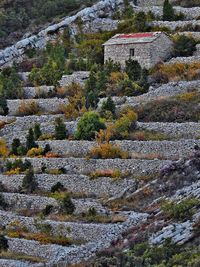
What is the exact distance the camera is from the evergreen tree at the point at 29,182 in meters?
44.5

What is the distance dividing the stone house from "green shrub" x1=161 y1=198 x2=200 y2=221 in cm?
2150

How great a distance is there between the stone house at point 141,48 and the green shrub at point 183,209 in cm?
2150

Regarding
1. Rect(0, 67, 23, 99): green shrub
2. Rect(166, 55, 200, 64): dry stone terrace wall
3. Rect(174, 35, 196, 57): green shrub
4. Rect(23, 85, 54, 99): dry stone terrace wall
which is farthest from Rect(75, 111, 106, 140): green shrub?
Rect(174, 35, 196, 57): green shrub

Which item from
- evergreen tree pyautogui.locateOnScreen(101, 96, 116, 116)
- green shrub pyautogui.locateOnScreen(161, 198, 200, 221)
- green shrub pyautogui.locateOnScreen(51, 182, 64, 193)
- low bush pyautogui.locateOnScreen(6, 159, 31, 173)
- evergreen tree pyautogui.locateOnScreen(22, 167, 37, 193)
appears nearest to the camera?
green shrub pyautogui.locateOnScreen(161, 198, 200, 221)

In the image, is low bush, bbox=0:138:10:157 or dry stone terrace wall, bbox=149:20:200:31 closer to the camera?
low bush, bbox=0:138:10:157

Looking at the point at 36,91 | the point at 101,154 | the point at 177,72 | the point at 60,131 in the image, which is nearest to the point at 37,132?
the point at 60,131

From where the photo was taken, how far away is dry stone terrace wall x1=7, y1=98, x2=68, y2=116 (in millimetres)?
54156

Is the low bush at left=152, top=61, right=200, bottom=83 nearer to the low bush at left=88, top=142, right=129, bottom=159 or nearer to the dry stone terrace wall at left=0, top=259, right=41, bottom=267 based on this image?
the low bush at left=88, top=142, right=129, bottom=159

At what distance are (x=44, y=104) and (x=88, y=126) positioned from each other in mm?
7883

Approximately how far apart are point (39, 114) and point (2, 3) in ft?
101

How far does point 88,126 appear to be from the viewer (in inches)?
1866

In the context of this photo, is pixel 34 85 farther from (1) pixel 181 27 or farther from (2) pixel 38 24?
(2) pixel 38 24

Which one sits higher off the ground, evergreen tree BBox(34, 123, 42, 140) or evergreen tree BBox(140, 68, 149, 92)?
evergreen tree BBox(140, 68, 149, 92)

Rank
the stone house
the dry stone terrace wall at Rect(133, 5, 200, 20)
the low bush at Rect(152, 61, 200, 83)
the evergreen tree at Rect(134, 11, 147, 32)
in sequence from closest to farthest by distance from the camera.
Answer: the low bush at Rect(152, 61, 200, 83) < the stone house < the evergreen tree at Rect(134, 11, 147, 32) < the dry stone terrace wall at Rect(133, 5, 200, 20)
